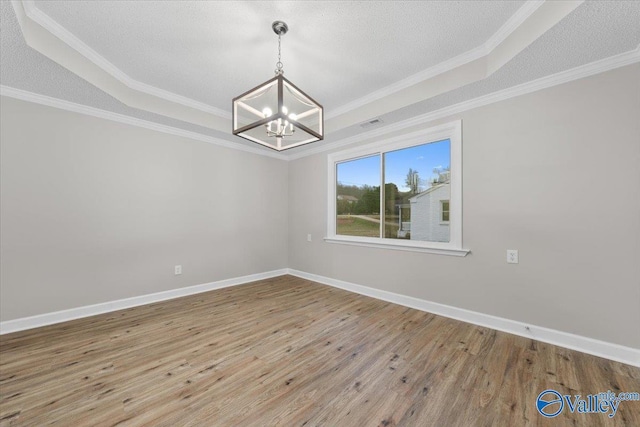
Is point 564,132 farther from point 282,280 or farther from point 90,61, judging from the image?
point 90,61

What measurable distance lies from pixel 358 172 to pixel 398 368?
2.93m

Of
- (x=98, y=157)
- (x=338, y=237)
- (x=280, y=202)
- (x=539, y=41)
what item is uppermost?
(x=539, y=41)

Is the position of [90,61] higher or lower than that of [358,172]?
higher

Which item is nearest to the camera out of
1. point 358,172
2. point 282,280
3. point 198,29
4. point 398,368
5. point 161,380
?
point 161,380

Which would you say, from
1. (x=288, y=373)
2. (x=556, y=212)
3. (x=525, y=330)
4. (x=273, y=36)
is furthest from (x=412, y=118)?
(x=288, y=373)

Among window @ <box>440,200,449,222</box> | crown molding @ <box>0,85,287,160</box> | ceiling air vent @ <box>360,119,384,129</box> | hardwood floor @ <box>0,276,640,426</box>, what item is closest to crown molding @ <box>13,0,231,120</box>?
crown molding @ <box>0,85,287,160</box>

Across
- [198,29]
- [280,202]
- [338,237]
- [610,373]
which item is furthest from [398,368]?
[280,202]

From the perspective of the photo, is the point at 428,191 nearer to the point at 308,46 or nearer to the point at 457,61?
the point at 457,61

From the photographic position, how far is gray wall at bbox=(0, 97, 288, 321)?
2.53 metres

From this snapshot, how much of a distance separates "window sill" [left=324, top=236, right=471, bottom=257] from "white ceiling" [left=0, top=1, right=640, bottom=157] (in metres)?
1.73

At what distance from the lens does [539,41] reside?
71.7 inches

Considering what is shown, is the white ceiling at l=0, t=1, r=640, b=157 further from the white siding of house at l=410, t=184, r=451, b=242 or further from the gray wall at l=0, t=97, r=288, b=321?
the white siding of house at l=410, t=184, r=451, b=242

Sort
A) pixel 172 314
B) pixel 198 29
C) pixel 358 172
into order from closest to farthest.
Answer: pixel 198 29, pixel 172 314, pixel 358 172

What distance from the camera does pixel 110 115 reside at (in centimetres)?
302
